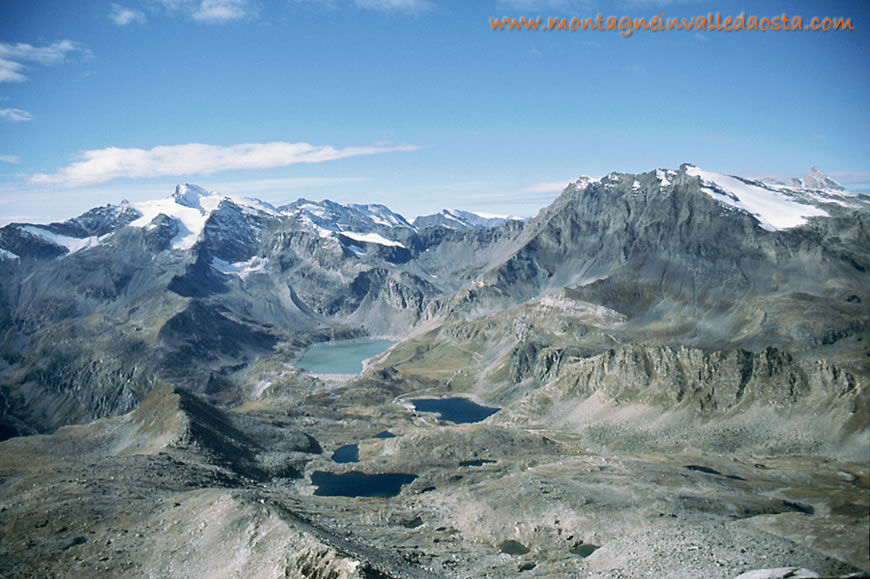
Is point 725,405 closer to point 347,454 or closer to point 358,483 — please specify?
point 358,483

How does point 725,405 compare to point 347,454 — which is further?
point 347,454

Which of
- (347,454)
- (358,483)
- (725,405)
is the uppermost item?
(725,405)

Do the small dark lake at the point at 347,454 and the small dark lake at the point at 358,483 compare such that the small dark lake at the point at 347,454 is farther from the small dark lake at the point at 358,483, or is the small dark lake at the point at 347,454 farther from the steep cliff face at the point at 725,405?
the steep cliff face at the point at 725,405

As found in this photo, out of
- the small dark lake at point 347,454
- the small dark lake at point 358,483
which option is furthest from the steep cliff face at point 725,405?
the small dark lake at point 358,483

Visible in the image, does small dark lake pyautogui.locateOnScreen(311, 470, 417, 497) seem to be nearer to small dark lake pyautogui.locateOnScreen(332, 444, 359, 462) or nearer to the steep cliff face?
small dark lake pyautogui.locateOnScreen(332, 444, 359, 462)

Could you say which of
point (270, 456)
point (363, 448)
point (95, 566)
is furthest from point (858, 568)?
point (363, 448)

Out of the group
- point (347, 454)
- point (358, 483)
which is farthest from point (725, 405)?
point (347, 454)

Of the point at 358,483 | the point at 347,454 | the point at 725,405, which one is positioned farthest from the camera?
the point at 347,454

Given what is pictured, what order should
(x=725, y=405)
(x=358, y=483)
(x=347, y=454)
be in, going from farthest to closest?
(x=347, y=454), (x=725, y=405), (x=358, y=483)
